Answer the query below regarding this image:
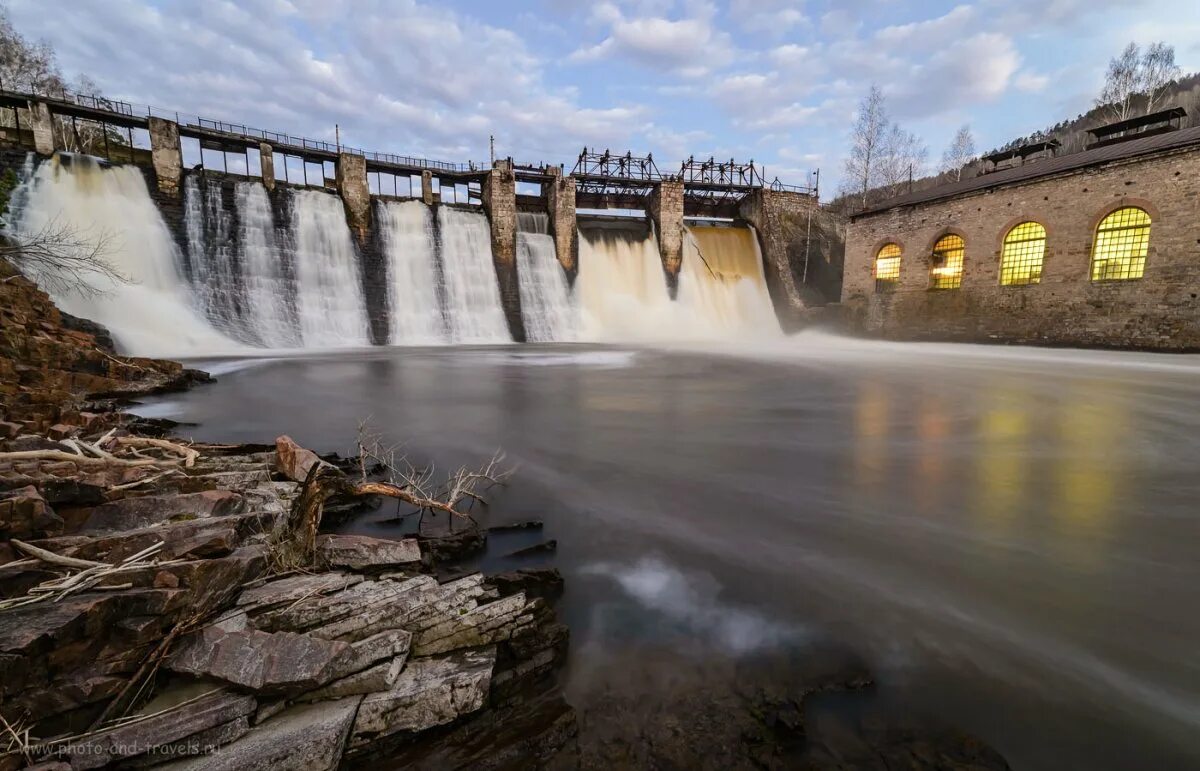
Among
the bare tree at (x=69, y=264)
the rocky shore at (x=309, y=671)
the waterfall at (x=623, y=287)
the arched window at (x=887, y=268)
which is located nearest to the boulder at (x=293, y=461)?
the rocky shore at (x=309, y=671)

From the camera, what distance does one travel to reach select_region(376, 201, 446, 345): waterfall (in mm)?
19984

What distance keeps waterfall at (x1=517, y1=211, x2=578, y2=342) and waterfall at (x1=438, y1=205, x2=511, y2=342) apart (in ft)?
4.21

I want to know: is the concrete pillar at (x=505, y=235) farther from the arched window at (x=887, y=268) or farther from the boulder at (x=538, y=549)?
the boulder at (x=538, y=549)

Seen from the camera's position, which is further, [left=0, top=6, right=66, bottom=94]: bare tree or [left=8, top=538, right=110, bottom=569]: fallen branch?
[left=0, top=6, right=66, bottom=94]: bare tree

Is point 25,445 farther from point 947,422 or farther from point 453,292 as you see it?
point 453,292

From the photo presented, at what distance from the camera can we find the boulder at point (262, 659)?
193 cm

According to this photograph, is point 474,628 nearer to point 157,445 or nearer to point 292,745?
point 292,745

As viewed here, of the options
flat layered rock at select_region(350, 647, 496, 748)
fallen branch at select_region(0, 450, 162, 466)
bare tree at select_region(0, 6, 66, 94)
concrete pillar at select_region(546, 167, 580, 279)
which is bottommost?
flat layered rock at select_region(350, 647, 496, 748)

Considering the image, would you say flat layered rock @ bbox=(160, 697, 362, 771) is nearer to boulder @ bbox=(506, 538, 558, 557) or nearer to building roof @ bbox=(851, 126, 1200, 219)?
boulder @ bbox=(506, 538, 558, 557)

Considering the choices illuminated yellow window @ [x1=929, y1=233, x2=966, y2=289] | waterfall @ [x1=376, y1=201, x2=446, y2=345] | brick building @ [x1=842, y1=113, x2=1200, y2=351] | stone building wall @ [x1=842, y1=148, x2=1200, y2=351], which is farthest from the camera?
illuminated yellow window @ [x1=929, y1=233, x2=966, y2=289]

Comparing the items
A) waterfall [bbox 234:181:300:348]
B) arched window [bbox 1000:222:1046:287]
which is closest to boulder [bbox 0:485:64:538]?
waterfall [bbox 234:181:300:348]

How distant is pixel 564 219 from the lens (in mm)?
23234

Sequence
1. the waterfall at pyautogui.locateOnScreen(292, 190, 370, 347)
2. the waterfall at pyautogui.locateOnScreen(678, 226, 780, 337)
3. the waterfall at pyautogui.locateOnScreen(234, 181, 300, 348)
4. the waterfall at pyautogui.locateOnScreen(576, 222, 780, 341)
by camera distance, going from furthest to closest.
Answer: the waterfall at pyautogui.locateOnScreen(678, 226, 780, 337) < the waterfall at pyautogui.locateOnScreen(576, 222, 780, 341) < the waterfall at pyautogui.locateOnScreen(292, 190, 370, 347) < the waterfall at pyautogui.locateOnScreen(234, 181, 300, 348)

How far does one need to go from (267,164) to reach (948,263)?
2721 centimetres
